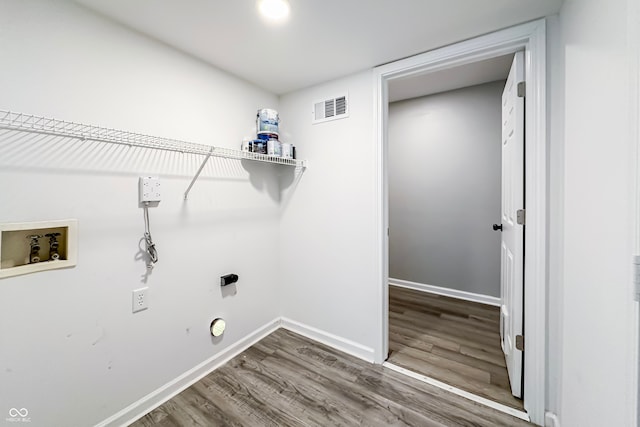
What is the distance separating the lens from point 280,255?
2.44 meters

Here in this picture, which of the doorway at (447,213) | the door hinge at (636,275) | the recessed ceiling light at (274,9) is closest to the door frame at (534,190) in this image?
the doorway at (447,213)

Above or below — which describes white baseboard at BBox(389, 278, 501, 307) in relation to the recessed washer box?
below

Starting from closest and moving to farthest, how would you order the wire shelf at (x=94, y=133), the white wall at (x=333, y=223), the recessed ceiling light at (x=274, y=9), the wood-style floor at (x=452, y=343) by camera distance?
1. the wire shelf at (x=94, y=133)
2. the recessed ceiling light at (x=274, y=9)
3. the wood-style floor at (x=452, y=343)
4. the white wall at (x=333, y=223)

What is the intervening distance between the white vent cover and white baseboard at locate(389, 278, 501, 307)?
240 cm

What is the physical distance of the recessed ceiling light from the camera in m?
1.23

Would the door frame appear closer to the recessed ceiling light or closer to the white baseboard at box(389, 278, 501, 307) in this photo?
the recessed ceiling light

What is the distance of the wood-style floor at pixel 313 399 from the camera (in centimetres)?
140

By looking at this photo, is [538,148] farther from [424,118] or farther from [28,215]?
[28,215]

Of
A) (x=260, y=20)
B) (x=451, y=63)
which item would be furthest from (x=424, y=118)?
(x=260, y=20)

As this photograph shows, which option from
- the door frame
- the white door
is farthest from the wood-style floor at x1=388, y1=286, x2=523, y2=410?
the door frame

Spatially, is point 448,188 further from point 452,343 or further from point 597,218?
point 597,218

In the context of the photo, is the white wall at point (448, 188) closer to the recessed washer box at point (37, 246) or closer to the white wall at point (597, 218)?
the white wall at point (597, 218)

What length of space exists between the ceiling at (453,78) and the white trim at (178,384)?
2.62 m

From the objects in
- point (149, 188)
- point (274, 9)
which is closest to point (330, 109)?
point (274, 9)
